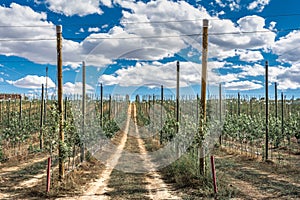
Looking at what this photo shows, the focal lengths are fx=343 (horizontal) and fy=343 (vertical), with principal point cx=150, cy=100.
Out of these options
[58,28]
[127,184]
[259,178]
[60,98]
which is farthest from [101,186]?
[259,178]

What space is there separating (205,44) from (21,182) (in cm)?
812

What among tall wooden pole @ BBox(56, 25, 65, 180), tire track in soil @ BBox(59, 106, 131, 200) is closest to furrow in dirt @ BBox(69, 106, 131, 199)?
tire track in soil @ BBox(59, 106, 131, 200)

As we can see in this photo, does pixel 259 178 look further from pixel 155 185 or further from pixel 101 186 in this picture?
pixel 101 186

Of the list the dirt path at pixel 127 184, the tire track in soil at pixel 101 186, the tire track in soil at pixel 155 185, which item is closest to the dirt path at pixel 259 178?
the tire track in soil at pixel 155 185

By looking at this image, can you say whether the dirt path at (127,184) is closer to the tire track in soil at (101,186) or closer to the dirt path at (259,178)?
the tire track in soil at (101,186)

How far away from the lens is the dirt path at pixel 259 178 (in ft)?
34.3

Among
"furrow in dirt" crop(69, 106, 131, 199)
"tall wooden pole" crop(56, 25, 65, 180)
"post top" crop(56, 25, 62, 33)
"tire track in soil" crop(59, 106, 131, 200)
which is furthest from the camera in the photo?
"post top" crop(56, 25, 62, 33)

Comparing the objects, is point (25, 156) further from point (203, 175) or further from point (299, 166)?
point (299, 166)

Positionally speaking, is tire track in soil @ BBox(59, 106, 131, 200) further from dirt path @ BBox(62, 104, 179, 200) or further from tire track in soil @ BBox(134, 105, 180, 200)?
tire track in soil @ BBox(134, 105, 180, 200)

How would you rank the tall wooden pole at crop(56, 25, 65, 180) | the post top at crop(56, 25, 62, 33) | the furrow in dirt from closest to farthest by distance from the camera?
1. the furrow in dirt
2. the tall wooden pole at crop(56, 25, 65, 180)
3. the post top at crop(56, 25, 62, 33)

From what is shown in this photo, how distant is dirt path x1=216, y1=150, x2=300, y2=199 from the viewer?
10445 mm

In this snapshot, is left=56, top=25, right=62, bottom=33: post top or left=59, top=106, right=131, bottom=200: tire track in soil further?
left=56, top=25, right=62, bottom=33: post top

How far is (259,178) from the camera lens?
1327 cm

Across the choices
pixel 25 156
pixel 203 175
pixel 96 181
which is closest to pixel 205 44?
pixel 203 175
